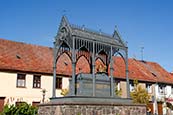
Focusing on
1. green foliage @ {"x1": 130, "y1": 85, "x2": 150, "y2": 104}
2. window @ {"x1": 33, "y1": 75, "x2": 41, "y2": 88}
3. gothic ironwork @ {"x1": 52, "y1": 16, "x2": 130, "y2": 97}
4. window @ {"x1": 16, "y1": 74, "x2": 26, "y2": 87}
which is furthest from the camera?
green foliage @ {"x1": 130, "y1": 85, "x2": 150, "y2": 104}

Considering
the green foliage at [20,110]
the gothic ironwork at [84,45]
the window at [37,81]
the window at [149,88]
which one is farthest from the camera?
the window at [149,88]

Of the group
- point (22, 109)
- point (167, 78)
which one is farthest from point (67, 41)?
point (167, 78)

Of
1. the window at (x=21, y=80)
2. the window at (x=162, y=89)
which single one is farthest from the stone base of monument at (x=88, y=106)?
the window at (x=162, y=89)

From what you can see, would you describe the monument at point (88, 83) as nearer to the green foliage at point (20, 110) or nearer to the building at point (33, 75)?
the green foliage at point (20, 110)

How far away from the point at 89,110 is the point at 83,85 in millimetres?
1887

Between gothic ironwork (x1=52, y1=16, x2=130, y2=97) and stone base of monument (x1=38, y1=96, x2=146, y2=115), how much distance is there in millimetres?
811

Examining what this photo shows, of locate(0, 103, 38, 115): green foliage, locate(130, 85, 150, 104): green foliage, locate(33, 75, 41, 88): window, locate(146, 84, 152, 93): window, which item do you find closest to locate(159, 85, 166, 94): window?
locate(146, 84, 152, 93): window

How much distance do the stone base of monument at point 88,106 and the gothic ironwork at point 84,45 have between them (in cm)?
81

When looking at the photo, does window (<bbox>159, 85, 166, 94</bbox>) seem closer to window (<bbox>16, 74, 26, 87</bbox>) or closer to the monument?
window (<bbox>16, 74, 26, 87</bbox>)

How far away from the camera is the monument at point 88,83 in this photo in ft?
48.4

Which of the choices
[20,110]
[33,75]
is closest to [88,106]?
[20,110]

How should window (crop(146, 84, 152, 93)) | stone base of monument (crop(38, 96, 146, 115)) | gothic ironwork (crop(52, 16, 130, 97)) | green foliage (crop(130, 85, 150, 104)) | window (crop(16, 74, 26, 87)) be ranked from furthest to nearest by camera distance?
window (crop(146, 84, 152, 93)) → green foliage (crop(130, 85, 150, 104)) → window (crop(16, 74, 26, 87)) → gothic ironwork (crop(52, 16, 130, 97)) → stone base of monument (crop(38, 96, 146, 115))

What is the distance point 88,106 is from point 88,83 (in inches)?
79.8

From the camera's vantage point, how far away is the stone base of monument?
46.4 feet
